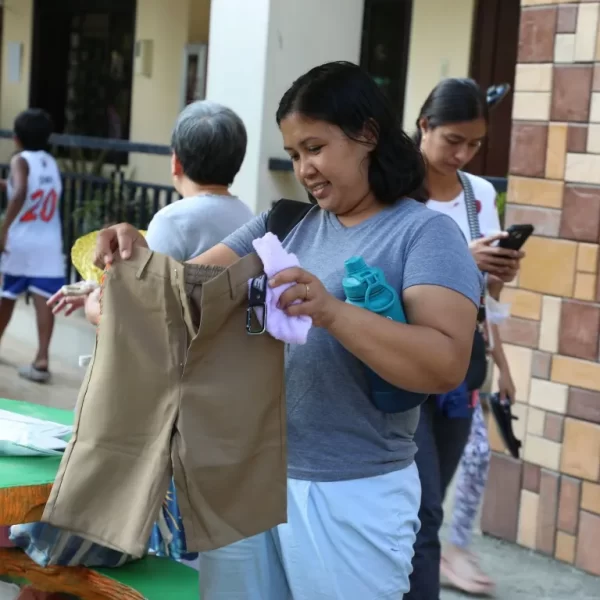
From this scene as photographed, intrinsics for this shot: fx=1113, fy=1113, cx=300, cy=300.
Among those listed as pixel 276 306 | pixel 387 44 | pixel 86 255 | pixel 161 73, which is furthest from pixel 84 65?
pixel 276 306

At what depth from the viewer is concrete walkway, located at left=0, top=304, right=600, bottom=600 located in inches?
165

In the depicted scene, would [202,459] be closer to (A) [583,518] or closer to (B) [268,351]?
(B) [268,351]

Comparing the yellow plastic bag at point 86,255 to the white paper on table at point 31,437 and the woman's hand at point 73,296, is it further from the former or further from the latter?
the white paper on table at point 31,437

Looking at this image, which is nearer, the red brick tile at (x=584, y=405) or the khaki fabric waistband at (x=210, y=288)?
the khaki fabric waistband at (x=210, y=288)

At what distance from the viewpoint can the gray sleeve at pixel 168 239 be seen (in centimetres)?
331

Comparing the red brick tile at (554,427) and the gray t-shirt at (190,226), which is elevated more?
the gray t-shirt at (190,226)

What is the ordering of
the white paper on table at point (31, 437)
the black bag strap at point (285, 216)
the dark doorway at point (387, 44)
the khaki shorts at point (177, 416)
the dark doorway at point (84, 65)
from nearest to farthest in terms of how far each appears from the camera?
the khaki shorts at point (177, 416)
the black bag strap at point (285, 216)
the white paper on table at point (31, 437)
the dark doorway at point (387, 44)
the dark doorway at point (84, 65)

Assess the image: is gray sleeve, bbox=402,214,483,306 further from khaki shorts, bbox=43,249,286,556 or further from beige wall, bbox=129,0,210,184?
beige wall, bbox=129,0,210,184

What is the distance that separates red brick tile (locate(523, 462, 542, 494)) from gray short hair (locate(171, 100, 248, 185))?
6.27ft

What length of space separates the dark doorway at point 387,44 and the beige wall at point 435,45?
23.6 inches

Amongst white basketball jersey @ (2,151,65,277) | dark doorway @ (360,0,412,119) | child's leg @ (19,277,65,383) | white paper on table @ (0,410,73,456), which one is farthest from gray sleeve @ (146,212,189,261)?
dark doorway @ (360,0,412,119)

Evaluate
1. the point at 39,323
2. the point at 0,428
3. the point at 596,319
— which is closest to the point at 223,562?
the point at 0,428

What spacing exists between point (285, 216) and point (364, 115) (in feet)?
1.03

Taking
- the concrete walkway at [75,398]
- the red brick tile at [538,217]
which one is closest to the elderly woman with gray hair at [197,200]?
the concrete walkway at [75,398]
